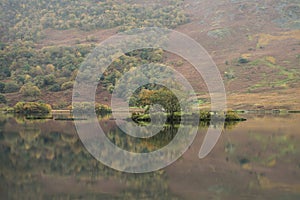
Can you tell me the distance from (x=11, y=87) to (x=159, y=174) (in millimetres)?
118417

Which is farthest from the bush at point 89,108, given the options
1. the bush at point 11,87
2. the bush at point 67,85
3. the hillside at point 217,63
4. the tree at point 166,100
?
the bush at point 11,87

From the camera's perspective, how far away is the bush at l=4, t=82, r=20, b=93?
13338cm

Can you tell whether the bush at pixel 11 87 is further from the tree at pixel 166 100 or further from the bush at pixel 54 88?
the tree at pixel 166 100

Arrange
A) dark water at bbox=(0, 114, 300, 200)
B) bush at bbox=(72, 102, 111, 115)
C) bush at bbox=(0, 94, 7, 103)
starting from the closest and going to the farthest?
dark water at bbox=(0, 114, 300, 200) < bush at bbox=(72, 102, 111, 115) < bush at bbox=(0, 94, 7, 103)

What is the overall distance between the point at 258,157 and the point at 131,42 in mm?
147418

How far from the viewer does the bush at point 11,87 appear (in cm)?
13338

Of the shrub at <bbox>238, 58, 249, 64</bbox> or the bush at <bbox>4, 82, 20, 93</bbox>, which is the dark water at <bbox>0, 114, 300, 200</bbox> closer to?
the bush at <bbox>4, 82, 20, 93</bbox>

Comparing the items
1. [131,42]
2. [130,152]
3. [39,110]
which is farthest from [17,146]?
[131,42]

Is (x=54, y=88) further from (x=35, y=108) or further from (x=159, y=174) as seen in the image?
(x=159, y=174)

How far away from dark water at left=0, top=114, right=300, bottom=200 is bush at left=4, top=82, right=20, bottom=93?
331 ft

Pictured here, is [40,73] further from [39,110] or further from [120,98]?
[39,110]

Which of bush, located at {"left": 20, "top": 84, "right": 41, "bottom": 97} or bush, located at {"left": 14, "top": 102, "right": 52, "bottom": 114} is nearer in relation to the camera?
bush, located at {"left": 14, "top": 102, "right": 52, "bottom": 114}

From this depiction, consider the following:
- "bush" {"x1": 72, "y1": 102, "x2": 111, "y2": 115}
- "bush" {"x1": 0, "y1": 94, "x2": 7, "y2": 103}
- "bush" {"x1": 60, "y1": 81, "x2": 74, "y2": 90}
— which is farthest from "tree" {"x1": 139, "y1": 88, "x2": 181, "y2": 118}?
"bush" {"x1": 60, "y1": 81, "x2": 74, "y2": 90}

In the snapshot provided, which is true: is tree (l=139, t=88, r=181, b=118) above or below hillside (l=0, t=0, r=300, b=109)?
below
